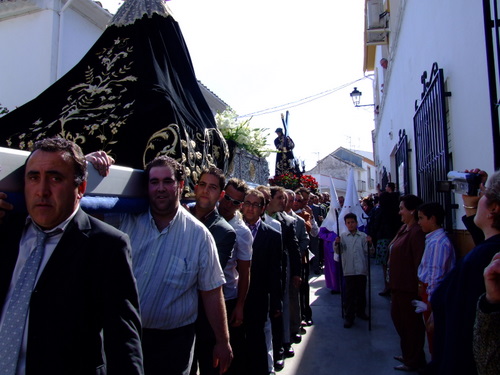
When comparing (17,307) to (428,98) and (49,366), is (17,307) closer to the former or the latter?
(49,366)

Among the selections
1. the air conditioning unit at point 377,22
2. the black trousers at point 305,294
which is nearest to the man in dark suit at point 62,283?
the black trousers at point 305,294

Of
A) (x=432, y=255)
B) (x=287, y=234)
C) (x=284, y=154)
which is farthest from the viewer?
(x=284, y=154)

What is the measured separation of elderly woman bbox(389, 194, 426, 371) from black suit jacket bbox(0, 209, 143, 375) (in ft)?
12.2

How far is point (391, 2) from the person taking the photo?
441 inches

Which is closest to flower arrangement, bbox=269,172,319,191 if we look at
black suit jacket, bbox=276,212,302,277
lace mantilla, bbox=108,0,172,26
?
black suit jacket, bbox=276,212,302,277

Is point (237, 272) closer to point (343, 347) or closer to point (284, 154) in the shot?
point (343, 347)

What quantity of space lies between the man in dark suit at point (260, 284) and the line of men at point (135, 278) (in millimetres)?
11

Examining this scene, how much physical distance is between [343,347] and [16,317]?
4.85 m

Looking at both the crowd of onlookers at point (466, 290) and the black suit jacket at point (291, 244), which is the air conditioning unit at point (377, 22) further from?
the crowd of onlookers at point (466, 290)

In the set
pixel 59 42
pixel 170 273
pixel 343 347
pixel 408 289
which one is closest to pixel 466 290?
pixel 170 273

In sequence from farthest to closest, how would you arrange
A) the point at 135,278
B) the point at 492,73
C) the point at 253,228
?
the point at 253,228 → the point at 492,73 → the point at 135,278

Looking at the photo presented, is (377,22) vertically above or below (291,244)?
above

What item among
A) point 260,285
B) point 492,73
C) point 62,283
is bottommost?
point 260,285

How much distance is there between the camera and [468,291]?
1.90m
